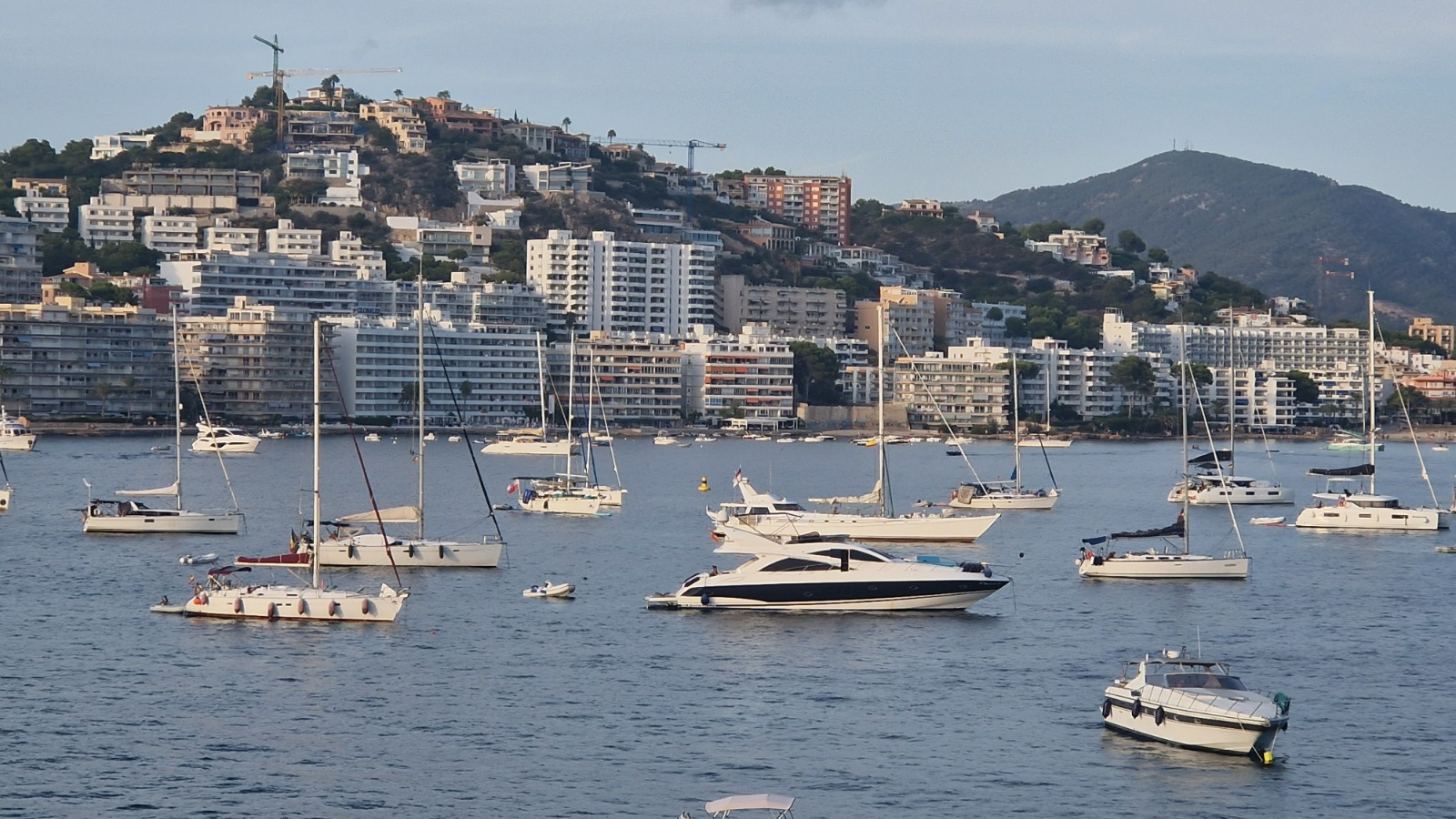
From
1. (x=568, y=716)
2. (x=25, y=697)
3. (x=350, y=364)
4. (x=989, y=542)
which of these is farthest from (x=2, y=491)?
(x=350, y=364)

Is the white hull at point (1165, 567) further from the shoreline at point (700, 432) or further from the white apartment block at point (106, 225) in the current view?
the white apartment block at point (106, 225)

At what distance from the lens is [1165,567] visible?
5116cm

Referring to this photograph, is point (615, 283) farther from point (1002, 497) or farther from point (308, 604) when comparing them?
point (308, 604)

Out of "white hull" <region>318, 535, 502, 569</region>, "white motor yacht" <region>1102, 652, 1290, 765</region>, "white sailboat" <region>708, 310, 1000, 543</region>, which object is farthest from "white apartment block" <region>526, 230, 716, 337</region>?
"white motor yacht" <region>1102, 652, 1290, 765</region>

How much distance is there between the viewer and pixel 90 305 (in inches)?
5979

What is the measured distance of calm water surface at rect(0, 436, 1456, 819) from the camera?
28.2m

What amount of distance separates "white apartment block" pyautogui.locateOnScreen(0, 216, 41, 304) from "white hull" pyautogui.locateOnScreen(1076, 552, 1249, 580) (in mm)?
129106

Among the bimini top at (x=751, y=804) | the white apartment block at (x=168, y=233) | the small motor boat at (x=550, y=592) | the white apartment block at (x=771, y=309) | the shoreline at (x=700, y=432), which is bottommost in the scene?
the shoreline at (x=700, y=432)

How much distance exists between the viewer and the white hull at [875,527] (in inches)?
2213

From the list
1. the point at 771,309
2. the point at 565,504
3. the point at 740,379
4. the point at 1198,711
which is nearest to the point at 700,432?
the point at 740,379

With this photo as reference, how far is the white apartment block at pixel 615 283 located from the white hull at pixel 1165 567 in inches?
5160

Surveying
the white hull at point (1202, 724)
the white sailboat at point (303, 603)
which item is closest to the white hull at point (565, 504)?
the white sailboat at point (303, 603)

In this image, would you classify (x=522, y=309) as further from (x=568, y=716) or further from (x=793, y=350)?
(x=568, y=716)

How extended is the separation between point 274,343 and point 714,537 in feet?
310
